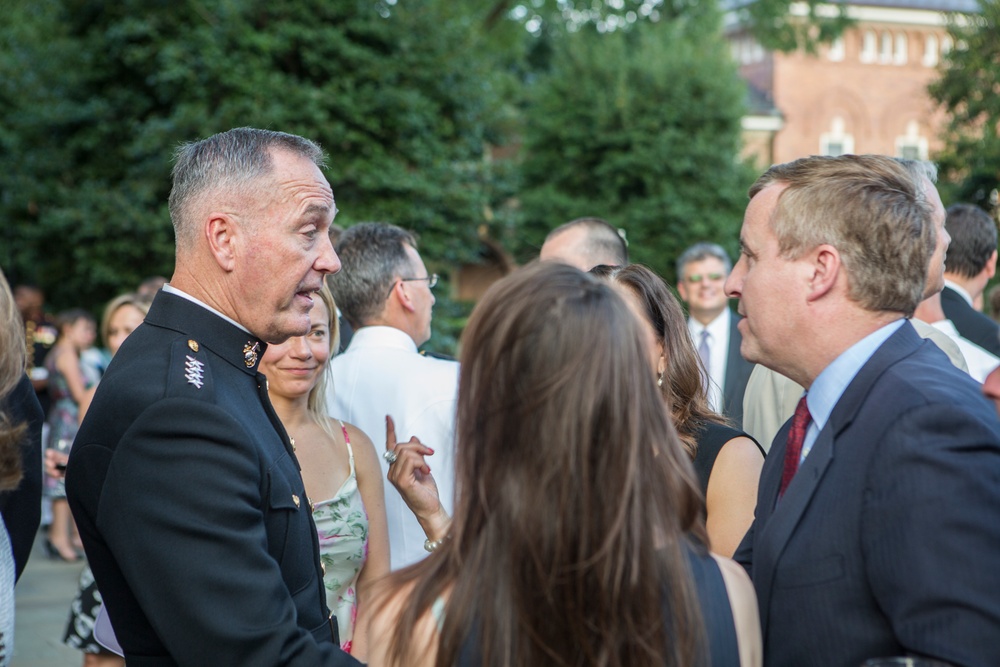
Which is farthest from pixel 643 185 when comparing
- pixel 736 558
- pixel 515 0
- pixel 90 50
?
pixel 736 558

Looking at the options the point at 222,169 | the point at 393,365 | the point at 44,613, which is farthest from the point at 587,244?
the point at 44,613

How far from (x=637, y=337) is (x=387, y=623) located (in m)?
0.61

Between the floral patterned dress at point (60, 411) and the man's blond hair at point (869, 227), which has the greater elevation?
the man's blond hair at point (869, 227)

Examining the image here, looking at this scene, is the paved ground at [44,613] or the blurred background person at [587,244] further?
the paved ground at [44,613]

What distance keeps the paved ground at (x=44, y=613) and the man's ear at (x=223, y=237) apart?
193 inches

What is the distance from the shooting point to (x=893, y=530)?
1785 mm

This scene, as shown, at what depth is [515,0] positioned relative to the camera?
69.3ft

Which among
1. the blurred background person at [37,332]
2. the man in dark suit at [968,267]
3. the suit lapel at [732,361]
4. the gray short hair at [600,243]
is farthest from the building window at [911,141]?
the gray short hair at [600,243]

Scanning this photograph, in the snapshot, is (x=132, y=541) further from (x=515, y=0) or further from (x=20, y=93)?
(x=515, y=0)

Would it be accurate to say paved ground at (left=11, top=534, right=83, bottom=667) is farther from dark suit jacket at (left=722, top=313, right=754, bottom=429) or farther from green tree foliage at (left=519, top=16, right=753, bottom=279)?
green tree foliage at (left=519, top=16, right=753, bottom=279)

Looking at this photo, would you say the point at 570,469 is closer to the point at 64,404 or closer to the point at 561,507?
the point at 561,507

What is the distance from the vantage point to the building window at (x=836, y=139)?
136 ft

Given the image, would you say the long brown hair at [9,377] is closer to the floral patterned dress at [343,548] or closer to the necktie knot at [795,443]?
the floral patterned dress at [343,548]

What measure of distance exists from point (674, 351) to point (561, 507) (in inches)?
67.6
